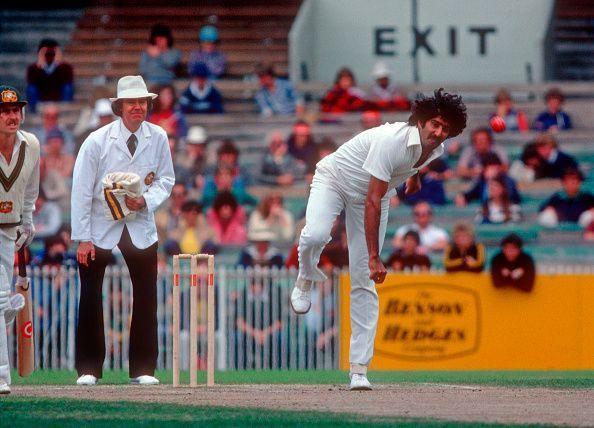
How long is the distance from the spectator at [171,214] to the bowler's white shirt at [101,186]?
874 centimetres

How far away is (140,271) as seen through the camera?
543 inches

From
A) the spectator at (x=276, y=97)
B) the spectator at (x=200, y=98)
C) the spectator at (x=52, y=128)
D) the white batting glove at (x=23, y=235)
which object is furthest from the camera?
the spectator at (x=276, y=97)

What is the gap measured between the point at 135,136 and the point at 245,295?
24.2 feet

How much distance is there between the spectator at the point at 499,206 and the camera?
23375 mm

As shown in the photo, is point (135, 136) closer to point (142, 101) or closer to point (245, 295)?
point (142, 101)

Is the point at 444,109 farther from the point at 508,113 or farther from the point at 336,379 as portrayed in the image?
the point at 508,113

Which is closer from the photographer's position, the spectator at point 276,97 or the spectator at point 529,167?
the spectator at point 529,167

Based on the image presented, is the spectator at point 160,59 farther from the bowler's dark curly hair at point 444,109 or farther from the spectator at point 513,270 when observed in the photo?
the bowler's dark curly hair at point 444,109

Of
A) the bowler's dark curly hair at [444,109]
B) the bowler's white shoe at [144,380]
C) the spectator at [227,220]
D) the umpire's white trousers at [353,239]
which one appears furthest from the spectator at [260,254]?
the bowler's dark curly hair at [444,109]

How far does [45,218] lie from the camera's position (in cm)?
2314

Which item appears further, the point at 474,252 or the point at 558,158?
the point at 558,158

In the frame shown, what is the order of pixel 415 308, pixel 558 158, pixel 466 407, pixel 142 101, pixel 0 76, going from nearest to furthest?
pixel 466 407
pixel 142 101
pixel 415 308
pixel 558 158
pixel 0 76

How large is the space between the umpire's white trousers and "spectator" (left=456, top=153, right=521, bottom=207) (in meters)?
10.5

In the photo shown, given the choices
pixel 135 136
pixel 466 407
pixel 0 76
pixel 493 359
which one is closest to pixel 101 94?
pixel 0 76
